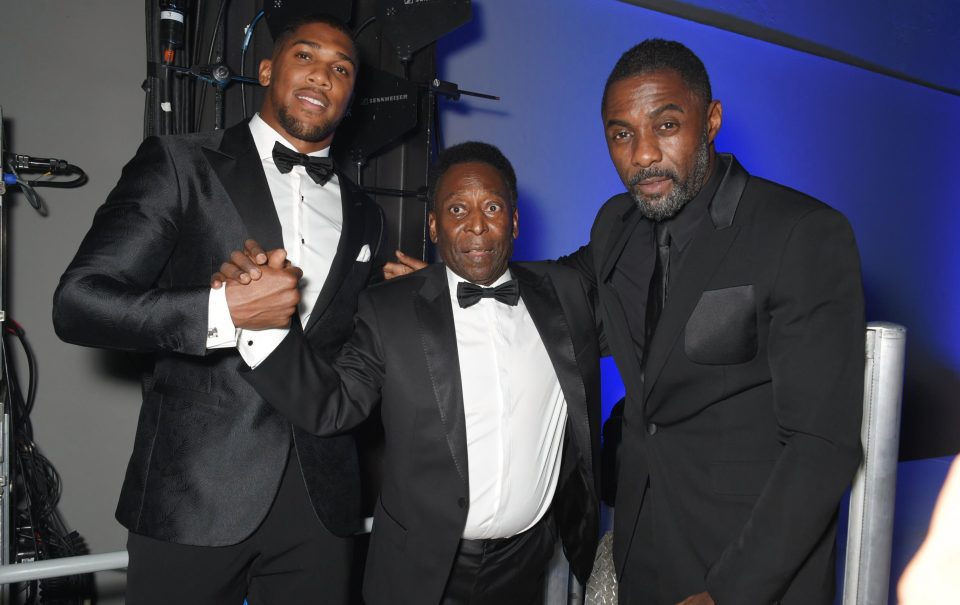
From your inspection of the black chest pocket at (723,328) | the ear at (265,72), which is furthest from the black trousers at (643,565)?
the ear at (265,72)

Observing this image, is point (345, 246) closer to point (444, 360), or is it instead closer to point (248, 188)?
point (248, 188)

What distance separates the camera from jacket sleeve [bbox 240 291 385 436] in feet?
5.24

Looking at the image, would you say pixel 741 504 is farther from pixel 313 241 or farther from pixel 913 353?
pixel 913 353

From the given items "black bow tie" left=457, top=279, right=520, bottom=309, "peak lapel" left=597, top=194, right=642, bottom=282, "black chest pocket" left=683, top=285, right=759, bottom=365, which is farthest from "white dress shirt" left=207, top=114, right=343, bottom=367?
"black chest pocket" left=683, top=285, right=759, bottom=365

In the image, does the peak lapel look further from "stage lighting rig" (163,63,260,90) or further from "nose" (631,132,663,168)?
"stage lighting rig" (163,63,260,90)

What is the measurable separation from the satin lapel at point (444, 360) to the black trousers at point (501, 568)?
22cm

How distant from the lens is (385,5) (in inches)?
112

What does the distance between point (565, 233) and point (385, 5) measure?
78.6 inches

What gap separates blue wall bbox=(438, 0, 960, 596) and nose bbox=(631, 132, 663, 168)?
2216 millimetres

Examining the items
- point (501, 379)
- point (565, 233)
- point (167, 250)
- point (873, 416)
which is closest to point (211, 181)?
point (167, 250)

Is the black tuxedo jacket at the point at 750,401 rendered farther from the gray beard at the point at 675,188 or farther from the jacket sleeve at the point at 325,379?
the jacket sleeve at the point at 325,379

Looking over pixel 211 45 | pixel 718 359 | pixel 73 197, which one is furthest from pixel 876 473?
pixel 73 197

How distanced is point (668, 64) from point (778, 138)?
4154mm

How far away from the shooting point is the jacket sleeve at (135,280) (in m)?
1.51
